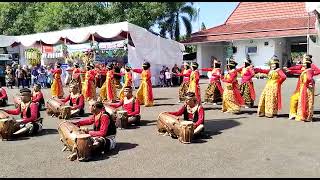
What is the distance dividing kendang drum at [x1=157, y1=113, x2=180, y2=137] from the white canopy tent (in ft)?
38.7

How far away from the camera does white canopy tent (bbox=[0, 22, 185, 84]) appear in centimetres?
2098

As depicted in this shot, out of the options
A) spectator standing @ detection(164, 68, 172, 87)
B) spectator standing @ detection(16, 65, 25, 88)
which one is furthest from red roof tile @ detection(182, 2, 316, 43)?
spectator standing @ detection(16, 65, 25, 88)

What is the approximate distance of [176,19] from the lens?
36.8 meters

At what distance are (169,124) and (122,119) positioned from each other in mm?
1622

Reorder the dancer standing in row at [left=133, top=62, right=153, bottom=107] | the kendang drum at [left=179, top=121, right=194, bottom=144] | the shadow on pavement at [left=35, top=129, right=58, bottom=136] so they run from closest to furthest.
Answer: the kendang drum at [left=179, top=121, right=194, bottom=144]
the shadow on pavement at [left=35, top=129, right=58, bottom=136]
the dancer standing in row at [left=133, top=62, right=153, bottom=107]

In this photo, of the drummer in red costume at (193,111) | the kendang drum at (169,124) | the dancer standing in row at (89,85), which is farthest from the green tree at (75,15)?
the drummer in red costume at (193,111)

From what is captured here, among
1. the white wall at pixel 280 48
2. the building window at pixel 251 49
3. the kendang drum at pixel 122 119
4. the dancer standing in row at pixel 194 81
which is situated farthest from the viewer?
the building window at pixel 251 49

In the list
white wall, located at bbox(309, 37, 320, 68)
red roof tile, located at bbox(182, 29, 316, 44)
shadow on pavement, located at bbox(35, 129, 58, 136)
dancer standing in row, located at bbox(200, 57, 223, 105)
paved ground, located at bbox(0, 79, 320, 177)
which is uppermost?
red roof tile, located at bbox(182, 29, 316, 44)

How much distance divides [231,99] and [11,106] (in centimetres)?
845

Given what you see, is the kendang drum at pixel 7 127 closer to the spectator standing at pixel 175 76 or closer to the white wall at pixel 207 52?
the spectator standing at pixel 175 76

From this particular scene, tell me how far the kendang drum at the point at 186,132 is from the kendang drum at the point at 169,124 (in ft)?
0.54

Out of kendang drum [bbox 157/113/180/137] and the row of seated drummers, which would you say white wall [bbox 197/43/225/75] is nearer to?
the row of seated drummers

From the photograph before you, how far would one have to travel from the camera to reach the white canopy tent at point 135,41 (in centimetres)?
2098

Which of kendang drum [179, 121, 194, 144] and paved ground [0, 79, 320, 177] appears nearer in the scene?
paved ground [0, 79, 320, 177]
